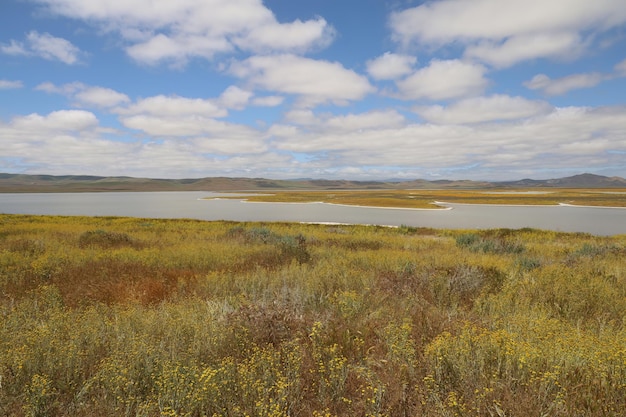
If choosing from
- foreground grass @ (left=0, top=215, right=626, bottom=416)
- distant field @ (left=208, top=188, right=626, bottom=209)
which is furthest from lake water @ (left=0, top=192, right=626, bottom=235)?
foreground grass @ (left=0, top=215, right=626, bottom=416)

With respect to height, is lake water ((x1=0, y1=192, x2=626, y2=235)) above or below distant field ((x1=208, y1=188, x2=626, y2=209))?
below

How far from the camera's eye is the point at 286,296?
761cm

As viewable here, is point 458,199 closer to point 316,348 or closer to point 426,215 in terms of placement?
point 426,215

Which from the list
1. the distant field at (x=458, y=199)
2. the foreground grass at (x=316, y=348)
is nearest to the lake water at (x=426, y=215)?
the distant field at (x=458, y=199)

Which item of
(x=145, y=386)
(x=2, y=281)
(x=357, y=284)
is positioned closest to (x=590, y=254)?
(x=357, y=284)

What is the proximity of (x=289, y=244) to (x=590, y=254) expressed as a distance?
47.1 feet

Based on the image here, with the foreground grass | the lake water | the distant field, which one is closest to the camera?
the foreground grass

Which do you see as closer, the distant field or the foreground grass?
the foreground grass

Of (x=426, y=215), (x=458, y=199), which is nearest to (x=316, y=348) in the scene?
(x=426, y=215)

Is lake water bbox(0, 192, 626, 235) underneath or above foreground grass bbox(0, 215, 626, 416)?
underneath

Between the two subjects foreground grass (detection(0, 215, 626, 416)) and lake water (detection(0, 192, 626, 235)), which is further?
lake water (detection(0, 192, 626, 235))

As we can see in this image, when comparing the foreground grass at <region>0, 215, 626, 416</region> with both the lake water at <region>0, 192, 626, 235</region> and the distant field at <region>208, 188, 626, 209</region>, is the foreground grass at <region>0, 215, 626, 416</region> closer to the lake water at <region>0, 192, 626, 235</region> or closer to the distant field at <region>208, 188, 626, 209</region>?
the lake water at <region>0, 192, 626, 235</region>

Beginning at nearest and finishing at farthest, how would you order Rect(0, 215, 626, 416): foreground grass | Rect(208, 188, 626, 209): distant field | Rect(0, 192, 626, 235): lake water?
Rect(0, 215, 626, 416): foreground grass < Rect(0, 192, 626, 235): lake water < Rect(208, 188, 626, 209): distant field

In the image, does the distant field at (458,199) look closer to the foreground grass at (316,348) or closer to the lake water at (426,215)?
the lake water at (426,215)
